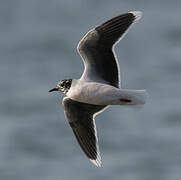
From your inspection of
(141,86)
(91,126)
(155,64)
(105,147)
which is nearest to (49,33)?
(155,64)

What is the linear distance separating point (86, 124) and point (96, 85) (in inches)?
35.3

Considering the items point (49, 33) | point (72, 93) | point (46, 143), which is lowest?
point (46, 143)

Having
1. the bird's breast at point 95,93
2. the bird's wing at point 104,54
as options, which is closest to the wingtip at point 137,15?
the bird's wing at point 104,54

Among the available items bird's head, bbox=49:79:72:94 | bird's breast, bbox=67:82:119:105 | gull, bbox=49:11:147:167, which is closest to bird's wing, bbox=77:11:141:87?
gull, bbox=49:11:147:167

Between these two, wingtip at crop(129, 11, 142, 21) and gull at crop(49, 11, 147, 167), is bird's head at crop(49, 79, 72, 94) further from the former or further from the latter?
wingtip at crop(129, 11, 142, 21)

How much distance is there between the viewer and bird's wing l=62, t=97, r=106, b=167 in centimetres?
1134

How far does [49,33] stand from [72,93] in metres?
15.6

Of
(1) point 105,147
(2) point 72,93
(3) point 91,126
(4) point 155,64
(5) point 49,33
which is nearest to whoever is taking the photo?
(2) point 72,93

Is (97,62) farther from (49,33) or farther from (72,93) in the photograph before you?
(49,33)

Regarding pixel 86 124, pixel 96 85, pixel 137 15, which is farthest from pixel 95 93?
pixel 137 15

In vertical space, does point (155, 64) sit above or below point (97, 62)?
below

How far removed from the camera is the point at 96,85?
34.9 ft

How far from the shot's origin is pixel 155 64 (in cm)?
2420

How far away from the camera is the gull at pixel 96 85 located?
1055cm
